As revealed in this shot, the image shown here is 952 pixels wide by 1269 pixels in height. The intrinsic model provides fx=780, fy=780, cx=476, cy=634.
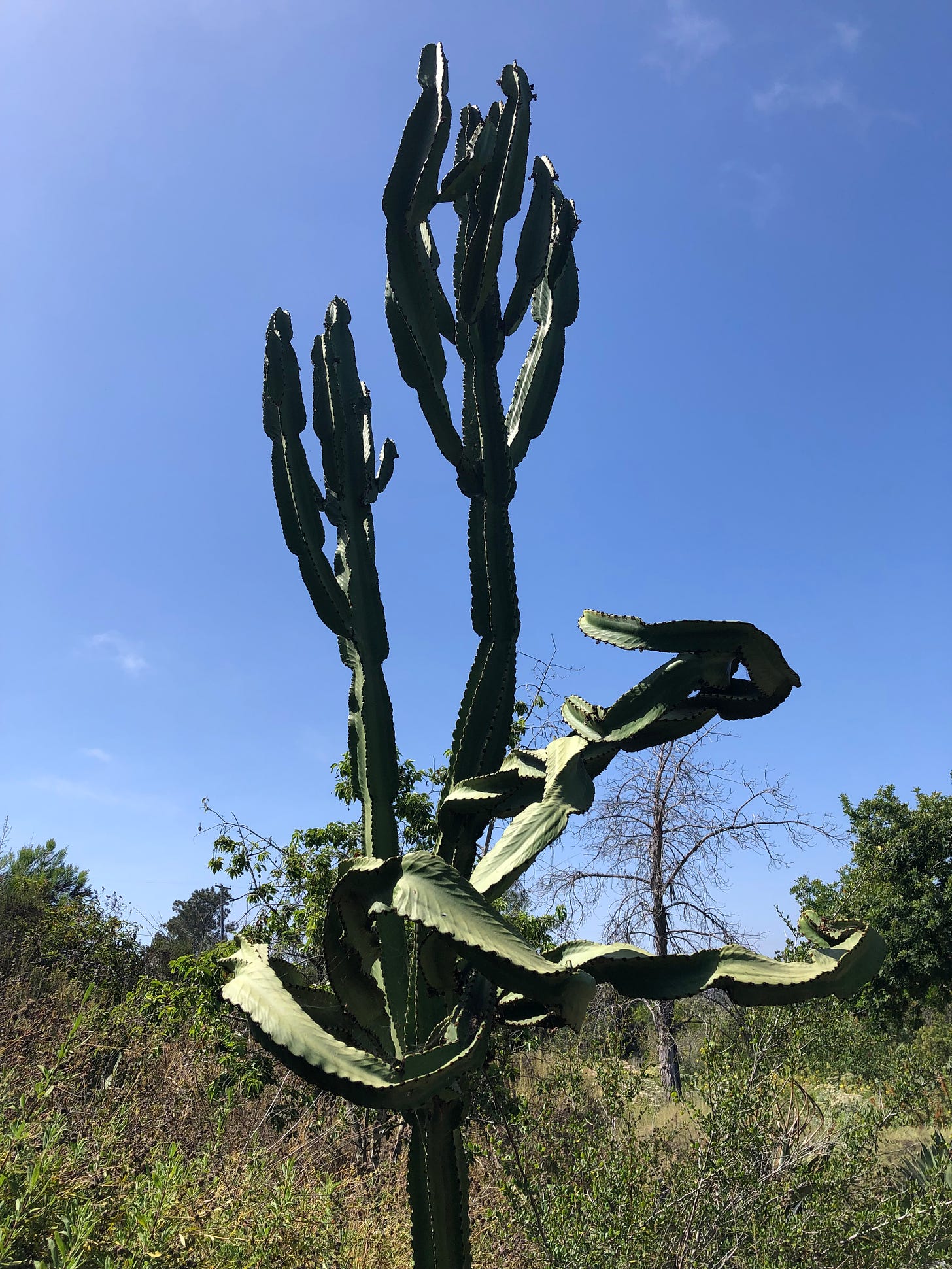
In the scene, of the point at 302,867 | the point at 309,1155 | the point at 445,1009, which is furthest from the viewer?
the point at 302,867

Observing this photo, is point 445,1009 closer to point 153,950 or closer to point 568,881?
point 568,881

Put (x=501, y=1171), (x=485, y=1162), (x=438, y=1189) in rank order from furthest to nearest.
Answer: (x=485, y=1162) → (x=501, y=1171) → (x=438, y=1189)

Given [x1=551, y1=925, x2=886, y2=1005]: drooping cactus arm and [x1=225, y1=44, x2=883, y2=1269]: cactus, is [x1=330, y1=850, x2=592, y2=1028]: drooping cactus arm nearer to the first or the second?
[x1=225, y1=44, x2=883, y2=1269]: cactus

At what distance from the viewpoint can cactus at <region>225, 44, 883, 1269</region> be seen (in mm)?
1732

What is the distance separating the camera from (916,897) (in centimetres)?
1391

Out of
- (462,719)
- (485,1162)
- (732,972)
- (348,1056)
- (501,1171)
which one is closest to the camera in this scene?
(348,1056)

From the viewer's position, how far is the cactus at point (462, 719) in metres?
1.73

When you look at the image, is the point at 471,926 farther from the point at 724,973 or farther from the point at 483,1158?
the point at 483,1158

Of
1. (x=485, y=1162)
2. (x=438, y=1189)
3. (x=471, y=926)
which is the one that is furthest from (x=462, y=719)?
(x=485, y=1162)

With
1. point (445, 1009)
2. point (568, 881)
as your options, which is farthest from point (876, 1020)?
point (445, 1009)

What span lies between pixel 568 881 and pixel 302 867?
466cm

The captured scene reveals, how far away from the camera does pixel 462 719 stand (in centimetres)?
257

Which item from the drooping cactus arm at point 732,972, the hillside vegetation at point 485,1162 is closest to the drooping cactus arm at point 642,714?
the drooping cactus arm at point 732,972

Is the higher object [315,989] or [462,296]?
[462,296]
